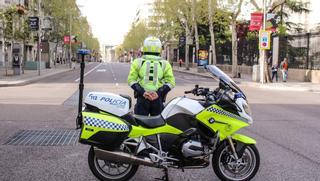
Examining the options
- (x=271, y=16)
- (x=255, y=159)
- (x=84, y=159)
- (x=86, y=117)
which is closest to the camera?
(x=86, y=117)

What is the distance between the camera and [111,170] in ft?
19.6

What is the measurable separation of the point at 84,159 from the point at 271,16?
23548 mm

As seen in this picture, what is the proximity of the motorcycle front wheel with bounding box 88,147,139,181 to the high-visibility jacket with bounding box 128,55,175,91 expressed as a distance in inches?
51.0

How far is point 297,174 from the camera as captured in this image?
21.9 feet

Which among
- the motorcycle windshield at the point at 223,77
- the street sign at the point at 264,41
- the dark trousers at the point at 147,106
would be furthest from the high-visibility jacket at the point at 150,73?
the street sign at the point at 264,41

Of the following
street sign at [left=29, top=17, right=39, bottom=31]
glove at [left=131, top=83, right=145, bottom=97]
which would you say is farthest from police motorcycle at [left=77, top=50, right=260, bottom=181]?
street sign at [left=29, top=17, right=39, bottom=31]

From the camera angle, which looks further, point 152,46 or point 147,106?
point 147,106

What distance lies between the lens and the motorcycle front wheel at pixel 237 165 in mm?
6016

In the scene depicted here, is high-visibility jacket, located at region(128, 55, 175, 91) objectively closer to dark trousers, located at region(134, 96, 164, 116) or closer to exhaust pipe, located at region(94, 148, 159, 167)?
dark trousers, located at region(134, 96, 164, 116)

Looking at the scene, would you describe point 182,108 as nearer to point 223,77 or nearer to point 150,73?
point 223,77

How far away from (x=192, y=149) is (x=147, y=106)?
1.39m

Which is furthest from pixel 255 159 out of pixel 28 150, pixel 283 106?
pixel 283 106

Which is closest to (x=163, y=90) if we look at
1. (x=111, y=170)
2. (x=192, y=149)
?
(x=192, y=149)

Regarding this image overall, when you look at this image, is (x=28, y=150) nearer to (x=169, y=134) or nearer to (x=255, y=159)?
(x=169, y=134)
